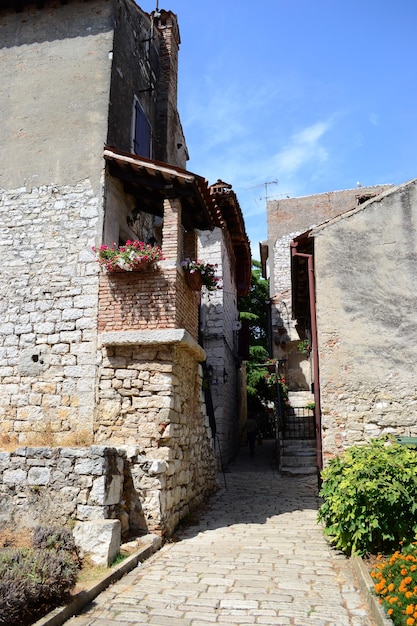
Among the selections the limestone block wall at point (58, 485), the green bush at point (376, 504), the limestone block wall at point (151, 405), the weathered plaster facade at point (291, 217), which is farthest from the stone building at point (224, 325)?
the green bush at point (376, 504)

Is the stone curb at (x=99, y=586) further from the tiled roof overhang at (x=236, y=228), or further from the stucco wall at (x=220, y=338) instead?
the tiled roof overhang at (x=236, y=228)

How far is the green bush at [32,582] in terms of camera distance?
13.1 feet

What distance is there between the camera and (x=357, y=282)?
8.61 meters

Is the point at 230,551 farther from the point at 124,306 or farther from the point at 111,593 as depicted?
the point at 124,306

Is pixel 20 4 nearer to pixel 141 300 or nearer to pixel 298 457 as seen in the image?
pixel 141 300

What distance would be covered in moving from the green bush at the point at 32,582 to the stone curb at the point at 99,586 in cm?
11

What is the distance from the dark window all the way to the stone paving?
24.8ft

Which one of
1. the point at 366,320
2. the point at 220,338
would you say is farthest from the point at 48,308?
the point at 220,338

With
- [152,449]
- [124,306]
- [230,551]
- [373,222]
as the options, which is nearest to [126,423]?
[152,449]

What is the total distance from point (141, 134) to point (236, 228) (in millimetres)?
6303

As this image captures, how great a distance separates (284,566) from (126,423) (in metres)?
3.06

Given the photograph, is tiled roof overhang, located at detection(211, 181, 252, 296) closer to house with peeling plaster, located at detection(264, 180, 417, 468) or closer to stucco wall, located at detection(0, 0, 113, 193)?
house with peeling plaster, located at detection(264, 180, 417, 468)

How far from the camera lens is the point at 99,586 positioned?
5.12m

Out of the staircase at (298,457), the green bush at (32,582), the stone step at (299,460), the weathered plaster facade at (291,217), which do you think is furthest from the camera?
the weathered plaster facade at (291,217)
